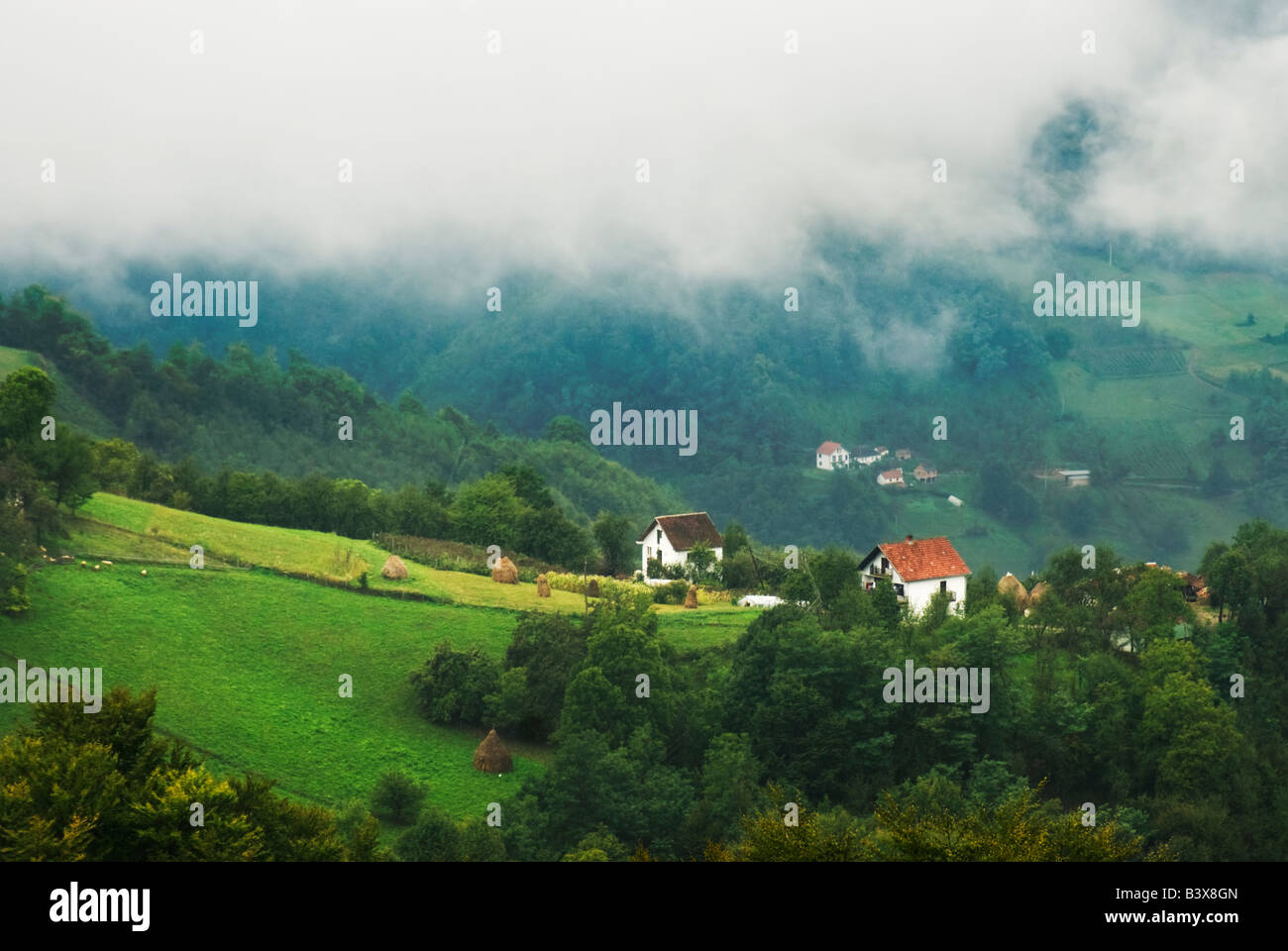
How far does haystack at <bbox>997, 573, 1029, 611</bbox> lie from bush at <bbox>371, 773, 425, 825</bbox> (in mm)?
23790

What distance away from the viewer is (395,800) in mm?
32812

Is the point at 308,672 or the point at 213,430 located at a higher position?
the point at 213,430

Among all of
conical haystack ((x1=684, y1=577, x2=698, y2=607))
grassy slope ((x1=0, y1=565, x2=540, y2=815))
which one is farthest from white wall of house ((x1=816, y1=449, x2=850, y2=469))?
grassy slope ((x1=0, y1=565, x2=540, y2=815))

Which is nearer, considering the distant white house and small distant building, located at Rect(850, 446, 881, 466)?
the distant white house

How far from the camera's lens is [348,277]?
186 metres

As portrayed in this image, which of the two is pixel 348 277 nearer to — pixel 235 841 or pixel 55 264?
pixel 55 264

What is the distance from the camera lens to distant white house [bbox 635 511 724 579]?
5169 cm

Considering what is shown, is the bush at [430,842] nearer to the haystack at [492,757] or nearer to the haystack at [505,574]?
the haystack at [492,757]

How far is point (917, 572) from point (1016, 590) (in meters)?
3.61

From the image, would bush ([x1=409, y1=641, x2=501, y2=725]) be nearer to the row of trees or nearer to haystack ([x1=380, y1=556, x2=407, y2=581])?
the row of trees

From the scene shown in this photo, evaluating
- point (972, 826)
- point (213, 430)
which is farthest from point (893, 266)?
point (972, 826)

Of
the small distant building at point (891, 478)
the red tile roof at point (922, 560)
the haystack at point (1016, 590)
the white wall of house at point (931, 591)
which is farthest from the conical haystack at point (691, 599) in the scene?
the small distant building at point (891, 478)

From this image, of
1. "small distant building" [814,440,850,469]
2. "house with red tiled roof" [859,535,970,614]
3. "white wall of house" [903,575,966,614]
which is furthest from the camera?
"small distant building" [814,440,850,469]
